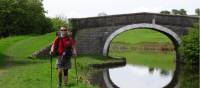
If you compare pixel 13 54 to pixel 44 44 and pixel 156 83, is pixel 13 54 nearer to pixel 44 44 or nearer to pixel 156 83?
pixel 44 44

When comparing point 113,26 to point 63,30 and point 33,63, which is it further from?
point 63,30

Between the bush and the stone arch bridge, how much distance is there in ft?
9.60

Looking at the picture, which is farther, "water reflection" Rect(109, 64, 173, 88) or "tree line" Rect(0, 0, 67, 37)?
"tree line" Rect(0, 0, 67, 37)

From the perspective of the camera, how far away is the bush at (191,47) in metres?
31.5

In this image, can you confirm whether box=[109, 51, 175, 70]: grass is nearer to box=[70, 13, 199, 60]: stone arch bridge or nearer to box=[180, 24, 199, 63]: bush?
box=[180, 24, 199, 63]: bush

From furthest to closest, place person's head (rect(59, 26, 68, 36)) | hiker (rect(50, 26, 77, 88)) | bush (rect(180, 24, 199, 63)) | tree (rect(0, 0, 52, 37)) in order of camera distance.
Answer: tree (rect(0, 0, 52, 37)) → bush (rect(180, 24, 199, 63)) → hiker (rect(50, 26, 77, 88)) → person's head (rect(59, 26, 68, 36))

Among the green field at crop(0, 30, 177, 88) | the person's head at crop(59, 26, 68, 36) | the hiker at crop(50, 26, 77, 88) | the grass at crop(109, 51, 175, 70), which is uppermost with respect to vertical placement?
the person's head at crop(59, 26, 68, 36)

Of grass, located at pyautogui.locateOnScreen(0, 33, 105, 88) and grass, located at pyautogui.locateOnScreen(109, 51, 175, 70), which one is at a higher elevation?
grass, located at pyautogui.locateOnScreen(0, 33, 105, 88)

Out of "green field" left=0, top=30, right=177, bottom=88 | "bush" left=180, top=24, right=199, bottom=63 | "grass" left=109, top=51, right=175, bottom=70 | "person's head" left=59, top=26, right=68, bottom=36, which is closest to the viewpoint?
"person's head" left=59, top=26, right=68, bottom=36

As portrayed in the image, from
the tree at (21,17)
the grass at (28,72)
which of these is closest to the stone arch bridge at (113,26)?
the grass at (28,72)

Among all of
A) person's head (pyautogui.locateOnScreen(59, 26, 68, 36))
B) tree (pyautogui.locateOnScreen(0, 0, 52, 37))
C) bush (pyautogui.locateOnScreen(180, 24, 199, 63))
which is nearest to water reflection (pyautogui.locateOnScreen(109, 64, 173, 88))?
bush (pyautogui.locateOnScreen(180, 24, 199, 63))

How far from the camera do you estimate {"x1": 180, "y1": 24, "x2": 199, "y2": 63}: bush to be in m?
31.5

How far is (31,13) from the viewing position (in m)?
49.9

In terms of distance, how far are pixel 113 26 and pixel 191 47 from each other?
6809mm
